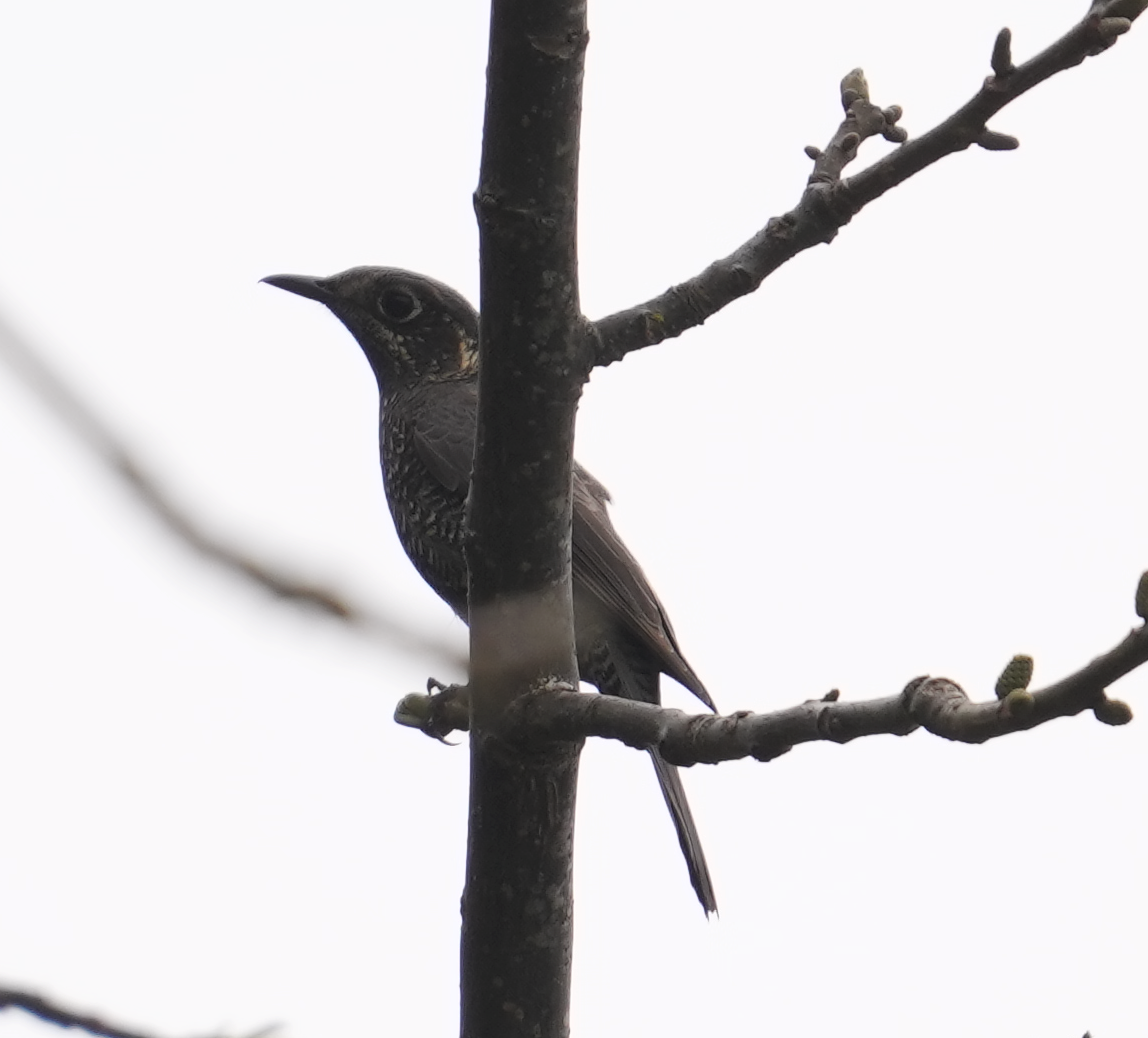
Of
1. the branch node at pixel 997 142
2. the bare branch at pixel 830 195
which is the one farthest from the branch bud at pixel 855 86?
the branch node at pixel 997 142

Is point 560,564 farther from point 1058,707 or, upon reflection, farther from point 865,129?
point 1058,707

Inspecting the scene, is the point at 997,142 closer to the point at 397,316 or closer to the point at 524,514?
the point at 524,514

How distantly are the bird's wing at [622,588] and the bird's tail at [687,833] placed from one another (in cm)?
28

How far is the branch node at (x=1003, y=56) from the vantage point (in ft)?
7.69

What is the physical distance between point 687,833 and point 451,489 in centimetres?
147

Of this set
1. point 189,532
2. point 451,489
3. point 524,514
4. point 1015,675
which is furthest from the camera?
point 451,489

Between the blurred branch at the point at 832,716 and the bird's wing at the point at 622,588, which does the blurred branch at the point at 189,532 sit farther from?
the bird's wing at the point at 622,588

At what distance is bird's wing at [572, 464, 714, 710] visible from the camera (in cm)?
496

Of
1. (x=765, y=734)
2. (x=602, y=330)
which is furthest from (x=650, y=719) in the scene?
(x=602, y=330)

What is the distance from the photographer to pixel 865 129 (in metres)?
3.15

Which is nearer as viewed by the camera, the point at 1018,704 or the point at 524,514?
the point at 1018,704

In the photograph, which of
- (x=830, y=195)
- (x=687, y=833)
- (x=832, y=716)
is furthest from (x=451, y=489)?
(x=832, y=716)

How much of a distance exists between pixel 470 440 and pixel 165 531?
14.3ft

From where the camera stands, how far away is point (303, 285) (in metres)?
6.23
